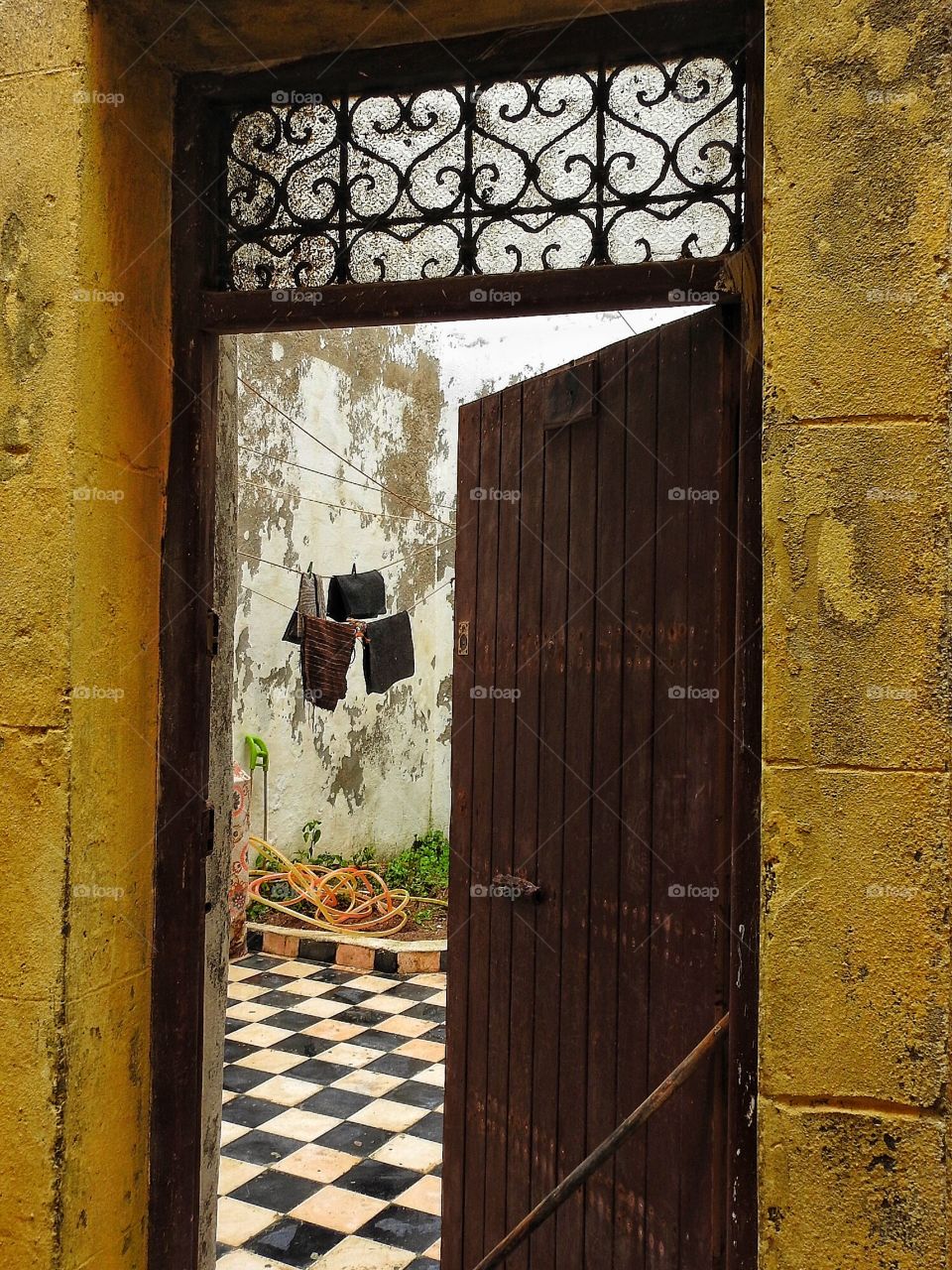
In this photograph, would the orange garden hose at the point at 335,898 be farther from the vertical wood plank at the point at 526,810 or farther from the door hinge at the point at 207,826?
the door hinge at the point at 207,826

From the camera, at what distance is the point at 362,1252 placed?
3463mm

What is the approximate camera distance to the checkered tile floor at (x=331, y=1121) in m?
3.54

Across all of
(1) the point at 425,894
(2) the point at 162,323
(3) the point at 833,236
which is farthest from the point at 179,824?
(1) the point at 425,894

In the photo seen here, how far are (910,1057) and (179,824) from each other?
1616mm

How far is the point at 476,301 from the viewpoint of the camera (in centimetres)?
222

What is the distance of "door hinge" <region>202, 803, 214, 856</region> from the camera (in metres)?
2.50

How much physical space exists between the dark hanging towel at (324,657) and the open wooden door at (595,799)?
3.97 meters

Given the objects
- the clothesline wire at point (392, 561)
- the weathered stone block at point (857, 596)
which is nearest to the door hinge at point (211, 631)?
the weathered stone block at point (857, 596)

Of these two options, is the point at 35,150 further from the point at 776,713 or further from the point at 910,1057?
the point at 910,1057

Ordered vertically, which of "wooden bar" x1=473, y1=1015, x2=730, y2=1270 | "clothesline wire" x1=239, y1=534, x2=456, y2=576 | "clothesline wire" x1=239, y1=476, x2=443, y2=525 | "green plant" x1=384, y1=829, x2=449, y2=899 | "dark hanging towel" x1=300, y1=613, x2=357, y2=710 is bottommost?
"green plant" x1=384, y1=829, x2=449, y2=899

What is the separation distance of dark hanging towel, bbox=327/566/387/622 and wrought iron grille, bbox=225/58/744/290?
4774 millimetres

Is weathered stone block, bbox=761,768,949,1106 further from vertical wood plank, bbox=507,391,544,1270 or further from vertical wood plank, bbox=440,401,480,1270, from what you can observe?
vertical wood plank, bbox=440,401,480,1270

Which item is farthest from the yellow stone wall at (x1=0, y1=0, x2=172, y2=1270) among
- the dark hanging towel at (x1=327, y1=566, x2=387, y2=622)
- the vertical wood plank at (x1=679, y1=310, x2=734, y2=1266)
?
the dark hanging towel at (x1=327, y1=566, x2=387, y2=622)

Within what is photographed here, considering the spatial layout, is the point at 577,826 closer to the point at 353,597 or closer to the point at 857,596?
the point at 857,596
